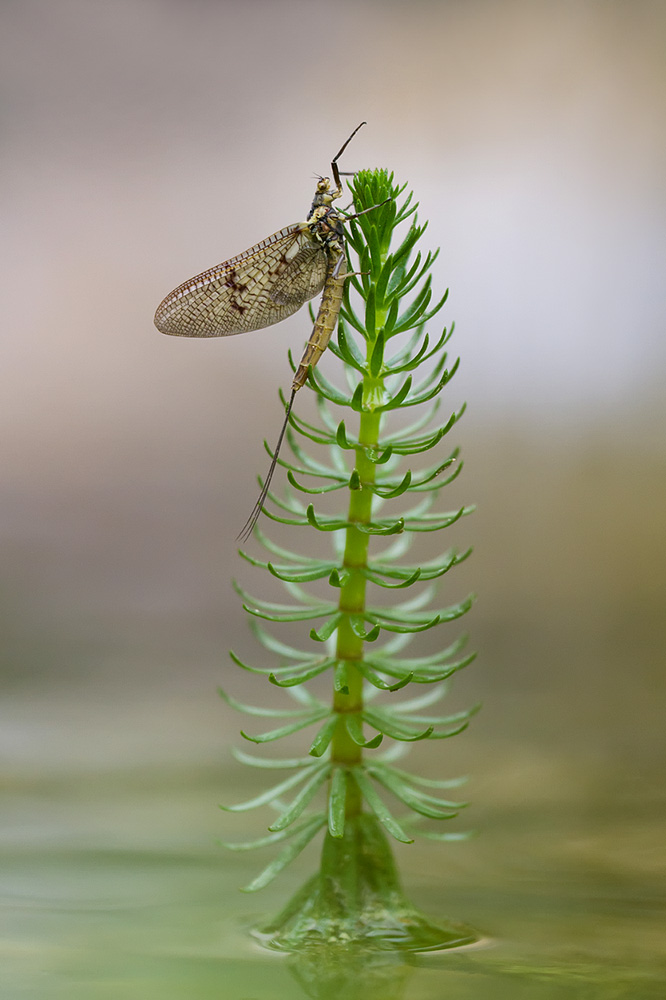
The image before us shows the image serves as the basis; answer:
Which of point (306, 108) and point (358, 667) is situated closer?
point (358, 667)

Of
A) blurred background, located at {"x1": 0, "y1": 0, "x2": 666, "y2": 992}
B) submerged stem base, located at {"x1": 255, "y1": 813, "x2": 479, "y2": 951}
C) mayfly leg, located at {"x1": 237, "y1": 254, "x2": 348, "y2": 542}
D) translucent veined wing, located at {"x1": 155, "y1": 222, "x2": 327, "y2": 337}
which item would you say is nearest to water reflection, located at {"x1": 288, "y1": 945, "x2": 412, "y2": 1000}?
submerged stem base, located at {"x1": 255, "y1": 813, "x2": 479, "y2": 951}

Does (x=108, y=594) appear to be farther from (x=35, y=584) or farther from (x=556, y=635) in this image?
(x=556, y=635)

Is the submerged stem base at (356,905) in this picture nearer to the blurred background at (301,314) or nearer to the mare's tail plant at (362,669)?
the mare's tail plant at (362,669)

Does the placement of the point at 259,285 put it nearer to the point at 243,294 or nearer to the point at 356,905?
the point at 243,294

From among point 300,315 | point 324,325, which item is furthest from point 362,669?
point 300,315

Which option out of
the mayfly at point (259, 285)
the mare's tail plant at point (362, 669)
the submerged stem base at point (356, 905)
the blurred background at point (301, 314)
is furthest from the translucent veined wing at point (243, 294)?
the blurred background at point (301, 314)

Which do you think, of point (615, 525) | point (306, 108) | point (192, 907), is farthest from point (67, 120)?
point (192, 907)
